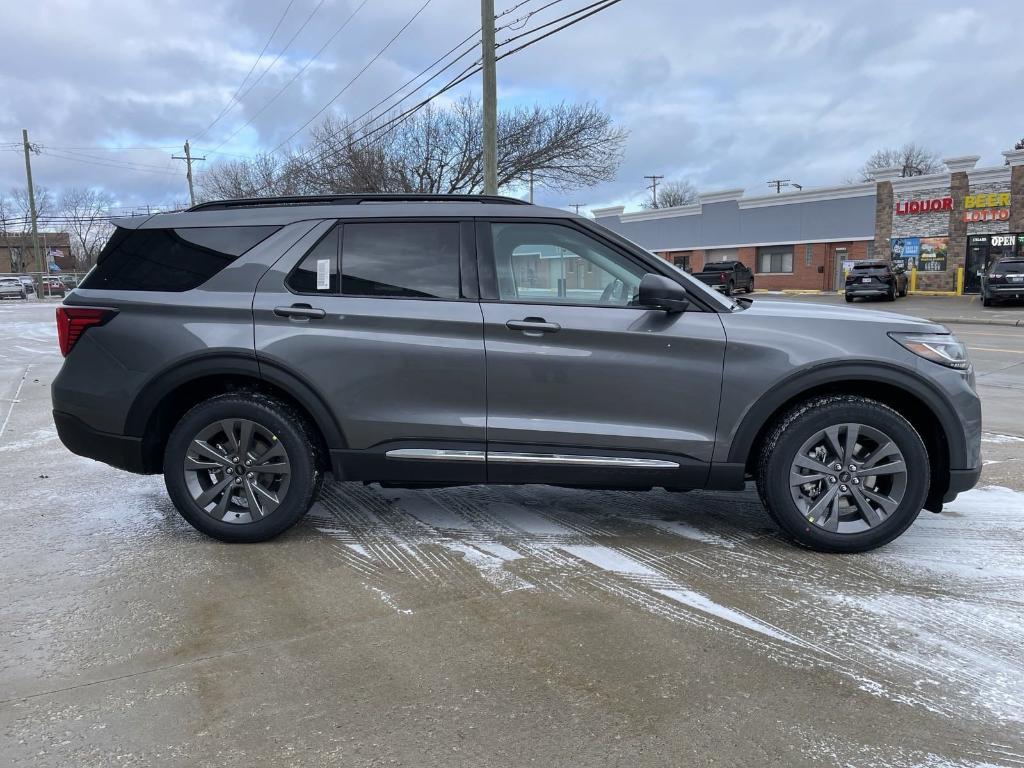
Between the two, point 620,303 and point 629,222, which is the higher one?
point 629,222

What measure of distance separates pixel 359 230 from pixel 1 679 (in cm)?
257

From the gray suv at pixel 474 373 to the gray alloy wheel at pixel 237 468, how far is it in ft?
0.04

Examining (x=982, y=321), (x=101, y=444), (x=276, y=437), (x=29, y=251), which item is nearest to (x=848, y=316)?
(x=276, y=437)

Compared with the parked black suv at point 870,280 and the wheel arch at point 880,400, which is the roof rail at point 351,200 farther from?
the parked black suv at point 870,280

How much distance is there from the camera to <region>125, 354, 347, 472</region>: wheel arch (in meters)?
3.96

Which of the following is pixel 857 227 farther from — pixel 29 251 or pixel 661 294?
pixel 29 251

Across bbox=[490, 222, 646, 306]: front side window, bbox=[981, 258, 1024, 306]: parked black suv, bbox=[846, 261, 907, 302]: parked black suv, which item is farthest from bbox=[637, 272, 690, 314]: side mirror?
bbox=[846, 261, 907, 302]: parked black suv

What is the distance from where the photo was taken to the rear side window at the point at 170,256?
4102mm

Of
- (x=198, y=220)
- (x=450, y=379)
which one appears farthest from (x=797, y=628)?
(x=198, y=220)

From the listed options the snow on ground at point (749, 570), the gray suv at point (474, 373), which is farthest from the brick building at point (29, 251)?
the snow on ground at point (749, 570)

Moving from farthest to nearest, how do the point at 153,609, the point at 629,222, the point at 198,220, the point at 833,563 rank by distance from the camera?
the point at 629,222, the point at 198,220, the point at 833,563, the point at 153,609

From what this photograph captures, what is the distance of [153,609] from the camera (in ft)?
11.1

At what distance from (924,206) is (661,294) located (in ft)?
120

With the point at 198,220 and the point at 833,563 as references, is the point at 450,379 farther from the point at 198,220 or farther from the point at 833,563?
the point at 833,563
